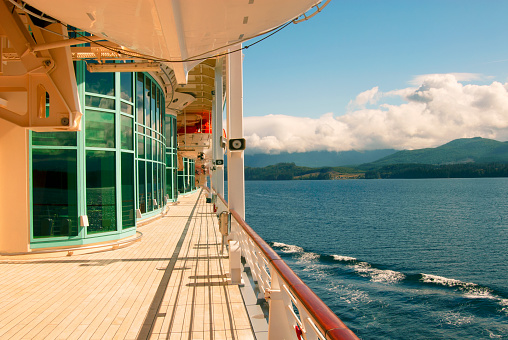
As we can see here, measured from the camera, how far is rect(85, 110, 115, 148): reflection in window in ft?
24.1

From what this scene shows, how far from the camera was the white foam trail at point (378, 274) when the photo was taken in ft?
55.0

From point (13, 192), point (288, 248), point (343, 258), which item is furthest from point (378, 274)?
point (13, 192)

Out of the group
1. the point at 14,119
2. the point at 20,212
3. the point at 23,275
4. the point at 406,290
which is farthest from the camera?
the point at 406,290

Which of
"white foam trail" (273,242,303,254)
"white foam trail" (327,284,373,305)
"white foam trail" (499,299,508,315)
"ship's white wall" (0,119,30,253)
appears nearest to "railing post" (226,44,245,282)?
"ship's white wall" (0,119,30,253)

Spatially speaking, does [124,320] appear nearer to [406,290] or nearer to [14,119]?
[14,119]

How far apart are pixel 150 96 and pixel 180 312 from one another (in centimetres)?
→ 922

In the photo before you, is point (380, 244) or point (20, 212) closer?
point (20, 212)

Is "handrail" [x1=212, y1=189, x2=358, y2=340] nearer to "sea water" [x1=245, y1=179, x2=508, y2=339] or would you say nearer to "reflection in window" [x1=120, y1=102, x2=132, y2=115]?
"reflection in window" [x1=120, y1=102, x2=132, y2=115]

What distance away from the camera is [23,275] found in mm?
5586

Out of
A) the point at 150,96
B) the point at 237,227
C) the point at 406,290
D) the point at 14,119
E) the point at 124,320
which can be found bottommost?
the point at 406,290

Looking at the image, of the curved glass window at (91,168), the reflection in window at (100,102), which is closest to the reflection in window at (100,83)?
the curved glass window at (91,168)

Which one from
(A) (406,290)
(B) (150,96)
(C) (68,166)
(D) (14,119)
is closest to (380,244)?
(A) (406,290)

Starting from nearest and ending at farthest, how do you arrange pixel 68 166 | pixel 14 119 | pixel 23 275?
pixel 14 119, pixel 23 275, pixel 68 166

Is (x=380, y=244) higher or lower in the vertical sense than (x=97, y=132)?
lower
